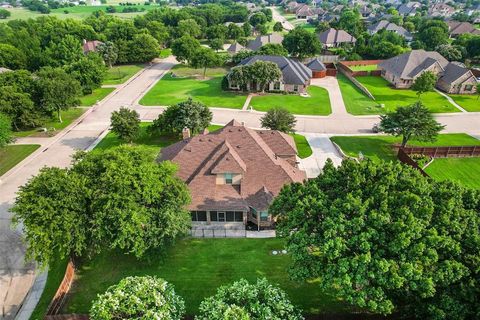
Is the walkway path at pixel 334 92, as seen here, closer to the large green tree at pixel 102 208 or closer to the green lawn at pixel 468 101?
the green lawn at pixel 468 101

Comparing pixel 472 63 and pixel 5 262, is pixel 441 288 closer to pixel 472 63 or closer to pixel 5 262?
pixel 5 262

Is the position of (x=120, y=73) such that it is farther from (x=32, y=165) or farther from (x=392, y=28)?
(x=392, y=28)

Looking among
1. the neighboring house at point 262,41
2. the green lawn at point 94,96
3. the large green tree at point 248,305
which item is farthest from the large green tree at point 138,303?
the neighboring house at point 262,41

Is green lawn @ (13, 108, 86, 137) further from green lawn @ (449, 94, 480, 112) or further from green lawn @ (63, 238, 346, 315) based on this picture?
green lawn @ (449, 94, 480, 112)

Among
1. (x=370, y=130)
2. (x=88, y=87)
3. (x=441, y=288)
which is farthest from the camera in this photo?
(x=88, y=87)

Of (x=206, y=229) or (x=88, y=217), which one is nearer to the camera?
(x=88, y=217)

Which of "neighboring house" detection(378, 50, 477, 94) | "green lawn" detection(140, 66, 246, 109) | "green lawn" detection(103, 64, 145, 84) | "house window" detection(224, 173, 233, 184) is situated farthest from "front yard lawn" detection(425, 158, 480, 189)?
"green lawn" detection(103, 64, 145, 84)

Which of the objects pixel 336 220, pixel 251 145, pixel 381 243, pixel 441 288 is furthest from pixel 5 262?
pixel 441 288
